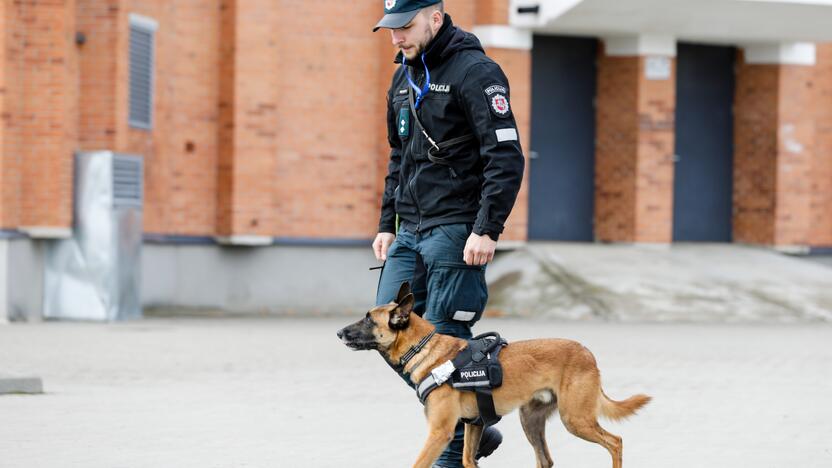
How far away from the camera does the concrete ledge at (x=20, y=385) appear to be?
10.9 m

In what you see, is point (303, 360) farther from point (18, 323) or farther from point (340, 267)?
point (340, 267)

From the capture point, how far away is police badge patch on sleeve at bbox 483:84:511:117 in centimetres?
681

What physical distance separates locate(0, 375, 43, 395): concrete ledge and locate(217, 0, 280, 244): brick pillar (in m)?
11.3

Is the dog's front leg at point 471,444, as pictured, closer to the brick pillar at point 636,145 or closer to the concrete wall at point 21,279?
the concrete wall at point 21,279

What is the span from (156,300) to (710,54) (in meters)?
10.6

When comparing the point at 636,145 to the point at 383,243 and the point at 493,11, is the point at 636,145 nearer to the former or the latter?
the point at 493,11

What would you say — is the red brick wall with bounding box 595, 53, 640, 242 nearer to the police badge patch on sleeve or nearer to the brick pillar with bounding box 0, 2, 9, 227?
the brick pillar with bounding box 0, 2, 9, 227

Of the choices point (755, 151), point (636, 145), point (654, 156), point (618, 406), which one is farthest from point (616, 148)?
point (618, 406)

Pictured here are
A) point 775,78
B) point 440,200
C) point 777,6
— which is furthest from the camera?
point 775,78

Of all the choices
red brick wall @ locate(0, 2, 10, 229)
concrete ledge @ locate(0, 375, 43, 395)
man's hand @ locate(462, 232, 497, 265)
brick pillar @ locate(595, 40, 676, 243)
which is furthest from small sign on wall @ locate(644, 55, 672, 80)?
man's hand @ locate(462, 232, 497, 265)

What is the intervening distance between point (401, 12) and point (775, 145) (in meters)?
19.6

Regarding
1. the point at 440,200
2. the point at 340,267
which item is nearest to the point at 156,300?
the point at 340,267

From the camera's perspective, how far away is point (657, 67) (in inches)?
954

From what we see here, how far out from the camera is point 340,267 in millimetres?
23109
